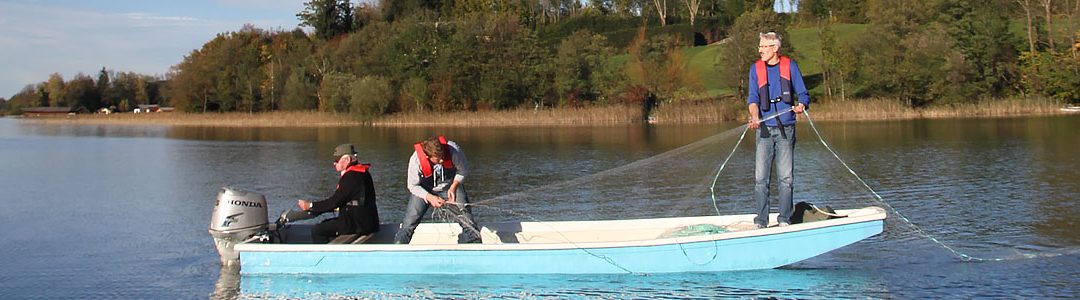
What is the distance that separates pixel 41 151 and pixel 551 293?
99.7ft

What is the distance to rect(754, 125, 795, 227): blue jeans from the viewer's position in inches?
408

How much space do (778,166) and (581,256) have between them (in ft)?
7.30

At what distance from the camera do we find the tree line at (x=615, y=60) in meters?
52.2

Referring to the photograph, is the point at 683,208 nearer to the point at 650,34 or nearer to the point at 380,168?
the point at 380,168

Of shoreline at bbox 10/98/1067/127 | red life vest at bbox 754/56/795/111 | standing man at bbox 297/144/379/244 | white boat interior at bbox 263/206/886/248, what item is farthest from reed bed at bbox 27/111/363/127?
red life vest at bbox 754/56/795/111

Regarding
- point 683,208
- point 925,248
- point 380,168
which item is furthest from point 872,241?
point 380,168

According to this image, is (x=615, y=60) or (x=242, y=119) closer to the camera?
(x=242, y=119)

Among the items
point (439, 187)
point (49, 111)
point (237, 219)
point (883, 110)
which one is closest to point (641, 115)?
point (883, 110)

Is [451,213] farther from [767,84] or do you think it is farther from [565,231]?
[767,84]

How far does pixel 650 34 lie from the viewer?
8225 cm

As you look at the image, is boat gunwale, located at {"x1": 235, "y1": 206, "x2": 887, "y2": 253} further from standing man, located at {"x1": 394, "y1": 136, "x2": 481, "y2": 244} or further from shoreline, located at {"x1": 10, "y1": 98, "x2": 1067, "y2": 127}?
shoreline, located at {"x1": 10, "y1": 98, "x2": 1067, "y2": 127}

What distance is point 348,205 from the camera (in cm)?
1082

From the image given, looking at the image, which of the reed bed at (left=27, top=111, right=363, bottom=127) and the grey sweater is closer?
the grey sweater

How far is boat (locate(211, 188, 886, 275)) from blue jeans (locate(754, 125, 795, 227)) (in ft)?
0.91
